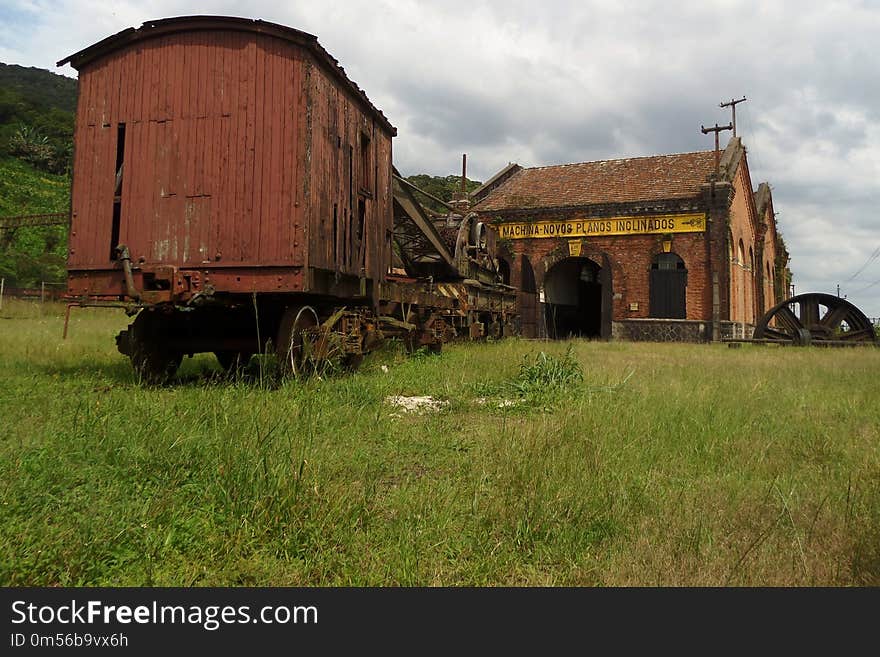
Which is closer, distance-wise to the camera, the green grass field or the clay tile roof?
the green grass field

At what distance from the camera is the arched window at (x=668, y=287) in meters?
20.2

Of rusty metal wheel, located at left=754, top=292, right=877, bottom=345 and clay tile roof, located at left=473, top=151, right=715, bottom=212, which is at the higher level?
clay tile roof, located at left=473, top=151, right=715, bottom=212

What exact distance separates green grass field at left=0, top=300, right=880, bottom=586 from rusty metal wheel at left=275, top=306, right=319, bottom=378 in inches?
39.4

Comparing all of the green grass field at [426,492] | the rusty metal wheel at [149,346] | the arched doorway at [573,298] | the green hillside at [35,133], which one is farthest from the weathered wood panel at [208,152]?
the green hillside at [35,133]

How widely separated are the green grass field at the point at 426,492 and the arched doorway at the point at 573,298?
18.0 m

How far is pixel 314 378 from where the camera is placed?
20.2 ft

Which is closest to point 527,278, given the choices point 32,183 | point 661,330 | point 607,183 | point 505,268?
point 505,268

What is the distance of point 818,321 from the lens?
17703 millimetres

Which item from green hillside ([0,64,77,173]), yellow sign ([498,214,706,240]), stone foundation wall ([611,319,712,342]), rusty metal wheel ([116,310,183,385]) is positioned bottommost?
A: rusty metal wheel ([116,310,183,385])

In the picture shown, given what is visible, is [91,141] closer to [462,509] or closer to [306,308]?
[306,308]

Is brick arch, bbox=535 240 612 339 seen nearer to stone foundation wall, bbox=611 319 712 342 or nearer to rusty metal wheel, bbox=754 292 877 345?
stone foundation wall, bbox=611 319 712 342

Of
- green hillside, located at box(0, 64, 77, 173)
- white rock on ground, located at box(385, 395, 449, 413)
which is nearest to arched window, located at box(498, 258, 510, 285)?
white rock on ground, located at box(385, 395, 449, 413)

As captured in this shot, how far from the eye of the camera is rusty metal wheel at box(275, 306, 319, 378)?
626 cm

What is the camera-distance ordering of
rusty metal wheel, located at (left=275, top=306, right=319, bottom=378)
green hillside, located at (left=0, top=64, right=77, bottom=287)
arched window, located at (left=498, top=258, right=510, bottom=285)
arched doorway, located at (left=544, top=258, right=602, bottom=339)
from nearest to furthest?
rusty metal wheel, located at (left=275, top=306, right=319, bottom=378), arched window, located at (left=498, top=258, right=510, bottom=285), arched doorway, located at (left=544, top=258, right=602, bottom=339), green hillside, located at (left=0, top=64, right=77, bottom=287)
